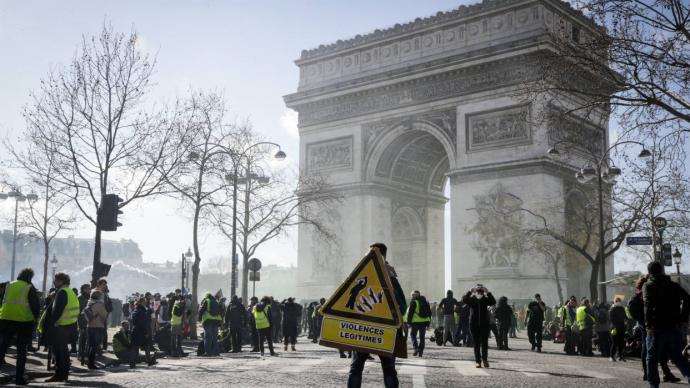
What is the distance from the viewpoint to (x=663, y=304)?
10578mm

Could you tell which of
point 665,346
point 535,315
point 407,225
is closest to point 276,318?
point 535,315

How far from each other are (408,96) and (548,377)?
104 ft

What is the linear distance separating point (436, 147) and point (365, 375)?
35656 millimetres

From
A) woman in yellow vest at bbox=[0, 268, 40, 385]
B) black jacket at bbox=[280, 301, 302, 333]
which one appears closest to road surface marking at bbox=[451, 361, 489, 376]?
black jacket at bbox=[280, 301, 302, 333]

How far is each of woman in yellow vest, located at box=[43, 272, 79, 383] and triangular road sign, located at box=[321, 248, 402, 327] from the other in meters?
6.68

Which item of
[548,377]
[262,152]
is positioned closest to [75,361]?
[548,377]

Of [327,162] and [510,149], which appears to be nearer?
[510,149]

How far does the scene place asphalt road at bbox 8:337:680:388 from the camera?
12289mm

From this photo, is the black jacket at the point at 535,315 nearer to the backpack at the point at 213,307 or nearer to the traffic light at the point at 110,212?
the backpack at the point at 213,307

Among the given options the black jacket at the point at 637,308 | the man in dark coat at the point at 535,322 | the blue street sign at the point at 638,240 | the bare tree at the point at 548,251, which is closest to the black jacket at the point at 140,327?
the black jacket at the point at 637,308

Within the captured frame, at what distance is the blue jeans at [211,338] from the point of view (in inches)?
839

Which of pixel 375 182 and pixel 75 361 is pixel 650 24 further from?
pixel 375 182

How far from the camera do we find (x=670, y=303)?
1059cm

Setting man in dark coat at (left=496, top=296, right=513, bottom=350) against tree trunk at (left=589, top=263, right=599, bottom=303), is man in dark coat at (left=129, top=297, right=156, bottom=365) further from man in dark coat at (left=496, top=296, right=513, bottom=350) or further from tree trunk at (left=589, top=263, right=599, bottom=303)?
tree trunk at (left=589, top=263, right=599, bottom=303)
